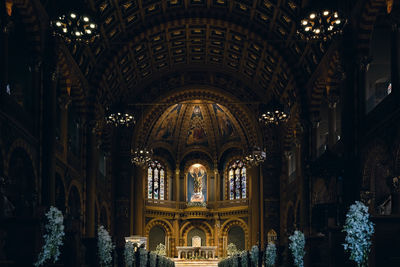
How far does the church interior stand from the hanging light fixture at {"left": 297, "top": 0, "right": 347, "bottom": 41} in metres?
0.04

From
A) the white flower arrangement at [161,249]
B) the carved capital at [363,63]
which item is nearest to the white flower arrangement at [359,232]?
the carved capital at [363,63]

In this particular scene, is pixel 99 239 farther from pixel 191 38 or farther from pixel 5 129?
pixel 191 38

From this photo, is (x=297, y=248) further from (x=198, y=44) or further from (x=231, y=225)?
(x=231, y=225)

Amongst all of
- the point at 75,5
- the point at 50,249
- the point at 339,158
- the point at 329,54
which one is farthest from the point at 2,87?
the point at 329,54

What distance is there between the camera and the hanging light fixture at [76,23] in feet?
53.0

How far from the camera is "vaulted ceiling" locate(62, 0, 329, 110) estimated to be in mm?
30391

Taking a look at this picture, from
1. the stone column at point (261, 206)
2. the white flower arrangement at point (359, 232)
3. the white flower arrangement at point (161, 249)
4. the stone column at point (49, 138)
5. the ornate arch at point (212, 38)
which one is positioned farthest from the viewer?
the white flower arrangement at point (161, 249)

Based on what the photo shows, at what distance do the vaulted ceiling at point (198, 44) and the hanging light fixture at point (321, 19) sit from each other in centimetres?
1109

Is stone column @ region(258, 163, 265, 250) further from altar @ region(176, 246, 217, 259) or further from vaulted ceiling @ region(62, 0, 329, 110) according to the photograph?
altar @ region(176, 246, 217, 259)

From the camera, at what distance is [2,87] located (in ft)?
59.9

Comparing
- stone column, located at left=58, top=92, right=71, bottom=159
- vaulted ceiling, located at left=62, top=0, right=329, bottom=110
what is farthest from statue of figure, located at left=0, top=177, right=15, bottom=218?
vaulted ceiling, located at left=62, top=0, right=329, bottom=110

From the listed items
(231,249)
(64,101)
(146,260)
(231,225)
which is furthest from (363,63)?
(231,225)

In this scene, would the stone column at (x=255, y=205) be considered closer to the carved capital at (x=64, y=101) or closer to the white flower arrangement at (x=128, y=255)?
the white flower arrangement at (x=128, y=255)

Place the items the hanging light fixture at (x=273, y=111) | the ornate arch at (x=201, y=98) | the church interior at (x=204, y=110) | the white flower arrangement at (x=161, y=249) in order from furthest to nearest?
the white flower arrangement at (x=161, y=249), the ornate arch at (x=201, y=98), the hanging light fixture at (x=273, y=111), the church interior at (x=204, y=110)
